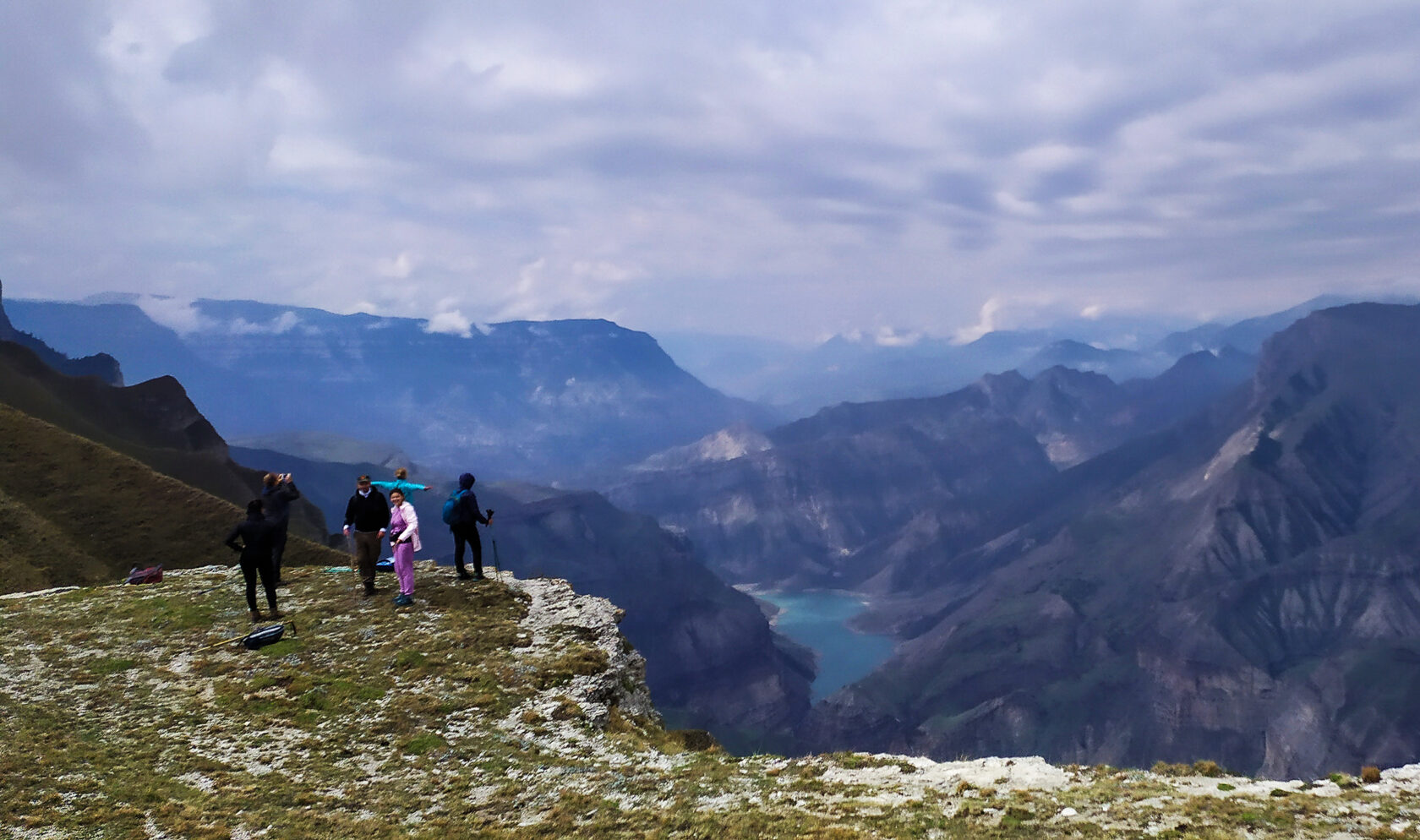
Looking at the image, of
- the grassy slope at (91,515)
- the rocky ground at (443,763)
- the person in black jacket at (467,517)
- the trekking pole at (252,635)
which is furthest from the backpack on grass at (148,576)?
the grassy slope at (91,515)

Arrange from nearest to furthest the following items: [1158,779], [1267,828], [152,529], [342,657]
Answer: [1267,828]
[1158,779]
[342,657]
[152,529]

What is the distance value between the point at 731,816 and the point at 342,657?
48.2ft

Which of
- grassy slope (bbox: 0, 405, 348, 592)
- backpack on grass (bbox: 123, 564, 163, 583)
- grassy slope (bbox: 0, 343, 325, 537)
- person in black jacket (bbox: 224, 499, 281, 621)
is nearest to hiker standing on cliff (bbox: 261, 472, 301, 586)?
person in black jacket (bbox: 224, 499, 281, 621)

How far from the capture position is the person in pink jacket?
2778 cm

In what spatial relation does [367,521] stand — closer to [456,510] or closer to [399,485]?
[399,485]

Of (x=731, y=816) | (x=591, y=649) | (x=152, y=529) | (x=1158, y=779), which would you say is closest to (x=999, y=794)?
(x=1158, y=779)

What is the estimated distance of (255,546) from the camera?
25.7 meters

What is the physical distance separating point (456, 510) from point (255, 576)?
699 cm

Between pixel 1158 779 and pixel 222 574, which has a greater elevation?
pixel 222 574

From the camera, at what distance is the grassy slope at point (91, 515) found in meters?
64.2

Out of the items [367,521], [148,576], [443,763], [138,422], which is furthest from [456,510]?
[138,422]

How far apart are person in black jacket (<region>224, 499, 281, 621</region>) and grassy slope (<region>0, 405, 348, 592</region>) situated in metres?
48.3

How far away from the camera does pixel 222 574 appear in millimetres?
35000

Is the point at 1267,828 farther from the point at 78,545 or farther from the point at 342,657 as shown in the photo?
the point at 78,545
